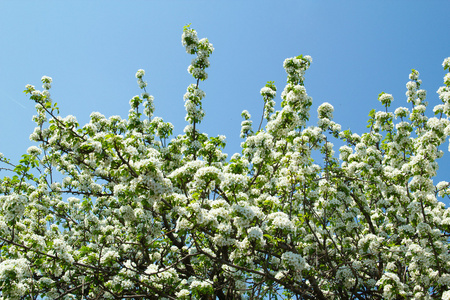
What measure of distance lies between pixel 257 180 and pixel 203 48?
497 centimetres

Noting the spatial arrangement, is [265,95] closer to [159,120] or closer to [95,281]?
[159,120]

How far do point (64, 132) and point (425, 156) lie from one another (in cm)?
949

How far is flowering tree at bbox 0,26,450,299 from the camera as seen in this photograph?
6.25 metres

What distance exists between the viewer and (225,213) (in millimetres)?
5852

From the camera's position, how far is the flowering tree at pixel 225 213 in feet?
20.5

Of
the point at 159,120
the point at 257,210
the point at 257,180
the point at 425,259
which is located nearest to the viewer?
the point at 257,210

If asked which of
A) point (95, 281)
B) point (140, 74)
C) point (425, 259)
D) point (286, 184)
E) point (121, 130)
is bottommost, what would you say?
point (95, 281)

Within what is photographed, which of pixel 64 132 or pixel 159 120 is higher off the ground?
pixel 159 120

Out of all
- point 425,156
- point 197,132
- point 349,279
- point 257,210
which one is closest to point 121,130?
point 197,132

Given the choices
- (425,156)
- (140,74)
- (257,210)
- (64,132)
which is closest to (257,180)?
(257,210)

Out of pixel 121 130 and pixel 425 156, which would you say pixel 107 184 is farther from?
pixel 425 156

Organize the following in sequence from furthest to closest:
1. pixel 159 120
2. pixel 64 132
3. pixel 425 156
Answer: pixel 159 120, pixel 425 156, pixel 64 132

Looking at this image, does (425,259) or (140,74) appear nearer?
(425,259)

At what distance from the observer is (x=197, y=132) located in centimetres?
1141
